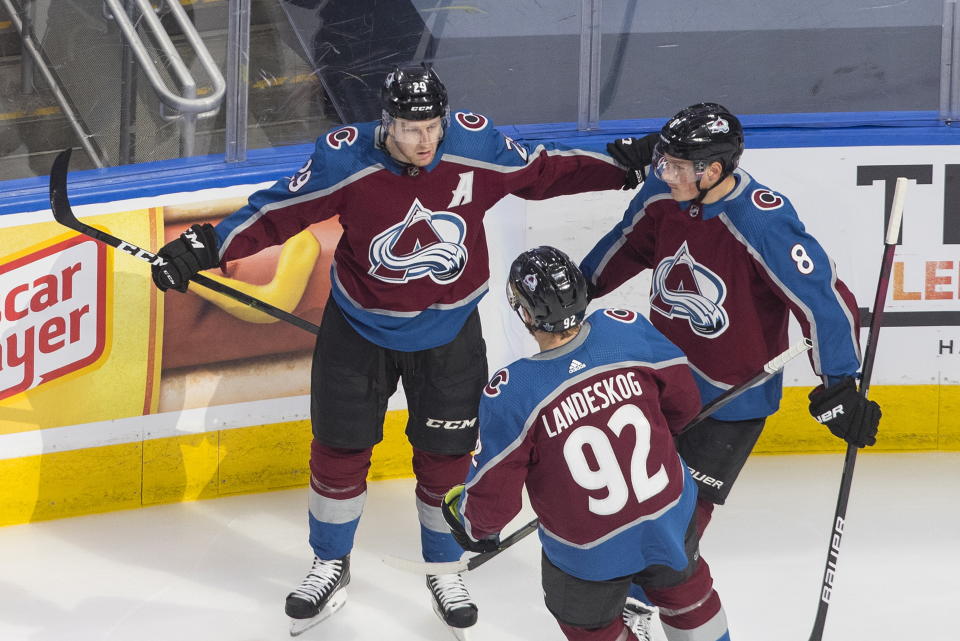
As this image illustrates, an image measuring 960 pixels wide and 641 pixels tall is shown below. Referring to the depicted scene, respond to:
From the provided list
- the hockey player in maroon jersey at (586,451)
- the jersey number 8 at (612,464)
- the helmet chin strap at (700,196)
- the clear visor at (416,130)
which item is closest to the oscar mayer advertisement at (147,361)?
the clear visor at (416,130)

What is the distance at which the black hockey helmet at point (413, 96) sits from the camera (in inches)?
112

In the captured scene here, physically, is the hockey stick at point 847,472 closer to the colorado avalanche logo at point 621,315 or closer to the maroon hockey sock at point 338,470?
the colorado avalanche logo at point 621,315

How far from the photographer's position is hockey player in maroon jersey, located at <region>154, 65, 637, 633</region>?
2998 mm

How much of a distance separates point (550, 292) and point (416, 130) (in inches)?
27.2

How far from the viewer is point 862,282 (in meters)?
4.14

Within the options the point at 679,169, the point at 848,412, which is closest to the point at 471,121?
the point at 679,169

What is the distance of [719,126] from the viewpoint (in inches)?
107

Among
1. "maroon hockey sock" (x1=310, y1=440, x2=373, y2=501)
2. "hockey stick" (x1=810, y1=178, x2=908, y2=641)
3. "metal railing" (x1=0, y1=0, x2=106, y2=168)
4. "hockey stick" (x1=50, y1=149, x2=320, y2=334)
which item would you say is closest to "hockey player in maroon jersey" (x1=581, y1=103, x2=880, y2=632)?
"hockey stick" (x1=810, y1=178, x2=908, y2=641)

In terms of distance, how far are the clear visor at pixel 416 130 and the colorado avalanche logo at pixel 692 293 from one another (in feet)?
1.91

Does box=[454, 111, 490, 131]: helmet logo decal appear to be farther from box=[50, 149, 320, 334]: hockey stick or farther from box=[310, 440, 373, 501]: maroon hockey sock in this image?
box=[310, 440, 373, 501]: maroon hockey sock

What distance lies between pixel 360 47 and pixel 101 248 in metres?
1.03

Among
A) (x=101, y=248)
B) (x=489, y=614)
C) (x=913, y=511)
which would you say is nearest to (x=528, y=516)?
(x=489, y=614)

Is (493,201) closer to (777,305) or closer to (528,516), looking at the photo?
(777,305)

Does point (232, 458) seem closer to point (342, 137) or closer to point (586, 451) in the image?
point (342, 137)
